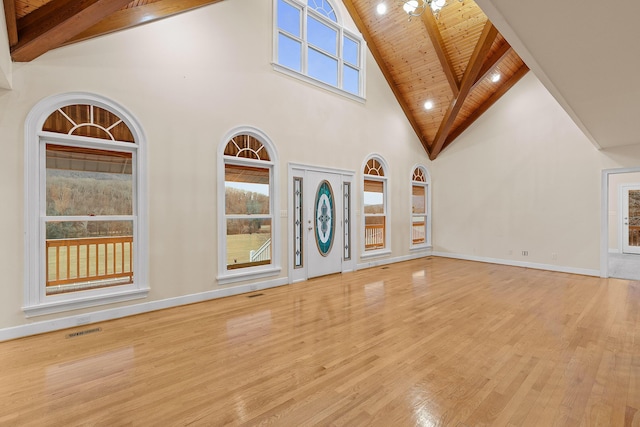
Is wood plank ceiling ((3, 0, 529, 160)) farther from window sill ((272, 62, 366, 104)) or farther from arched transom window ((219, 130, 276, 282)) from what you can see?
arched transom window ((219, 130, 276, 282))

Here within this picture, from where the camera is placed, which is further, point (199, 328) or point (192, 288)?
point (192, 288)

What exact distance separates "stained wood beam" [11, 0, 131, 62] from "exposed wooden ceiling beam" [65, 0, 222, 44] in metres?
0.36

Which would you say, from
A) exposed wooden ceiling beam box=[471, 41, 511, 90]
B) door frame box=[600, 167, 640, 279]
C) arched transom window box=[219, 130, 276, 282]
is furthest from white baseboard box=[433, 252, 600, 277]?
arched transom window box=[219, 130, 276, 282]

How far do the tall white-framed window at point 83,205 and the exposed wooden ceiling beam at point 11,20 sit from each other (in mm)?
556

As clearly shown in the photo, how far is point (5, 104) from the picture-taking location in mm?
2951

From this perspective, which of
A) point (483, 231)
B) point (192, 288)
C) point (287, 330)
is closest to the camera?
point (287, 330)

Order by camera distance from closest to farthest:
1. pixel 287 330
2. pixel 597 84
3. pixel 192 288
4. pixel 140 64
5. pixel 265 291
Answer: pixel 597 84
pixel 287 330
pixel 140 64
pixel 192 288
pixel 265 291

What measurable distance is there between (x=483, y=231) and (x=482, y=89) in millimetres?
3184

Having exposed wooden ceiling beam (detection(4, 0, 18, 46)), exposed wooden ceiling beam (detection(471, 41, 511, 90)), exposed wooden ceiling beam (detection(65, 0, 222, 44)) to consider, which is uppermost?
exposed wooden ceiling beam (detection(471, 41, 511, 90))

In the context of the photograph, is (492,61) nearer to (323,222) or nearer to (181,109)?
(323,222)

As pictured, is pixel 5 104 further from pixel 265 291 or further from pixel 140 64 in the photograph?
pixel 265 291

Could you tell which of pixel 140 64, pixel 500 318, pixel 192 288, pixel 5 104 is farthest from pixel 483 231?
pixel 5 104

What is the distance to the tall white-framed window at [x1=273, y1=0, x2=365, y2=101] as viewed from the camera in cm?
512

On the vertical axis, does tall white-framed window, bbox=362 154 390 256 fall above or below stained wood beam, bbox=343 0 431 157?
below
